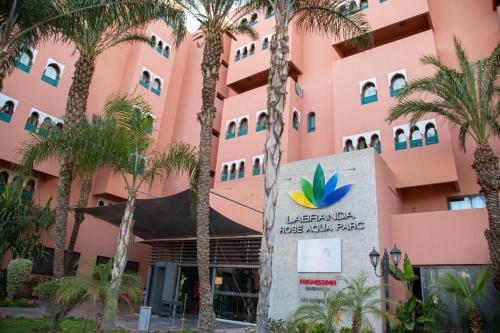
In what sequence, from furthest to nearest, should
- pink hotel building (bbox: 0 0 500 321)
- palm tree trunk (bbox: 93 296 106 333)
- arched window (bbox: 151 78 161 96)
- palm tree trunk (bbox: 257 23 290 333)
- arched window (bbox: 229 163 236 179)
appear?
arched window (bbox: 151 78 161 96)
arched window (bbox: 229 163 236 179)
pink hotel building (bbox: 0 0 500 321)
palm tree trunk (bbox: 93 296 106 333)
palm tree trunk (bbox: 257 23 290 333)

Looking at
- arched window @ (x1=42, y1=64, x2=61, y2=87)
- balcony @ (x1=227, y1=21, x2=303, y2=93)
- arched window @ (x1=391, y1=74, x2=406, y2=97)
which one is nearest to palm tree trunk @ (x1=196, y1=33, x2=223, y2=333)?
arched window @ (x1=391, y1=74, x2=406, y2=97)

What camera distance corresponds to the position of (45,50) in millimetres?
18047

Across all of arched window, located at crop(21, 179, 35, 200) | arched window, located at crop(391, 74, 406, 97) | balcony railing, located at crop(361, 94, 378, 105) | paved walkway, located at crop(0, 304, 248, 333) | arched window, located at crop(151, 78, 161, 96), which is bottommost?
paved walkway, located at crop(0, 304, 248, 333)

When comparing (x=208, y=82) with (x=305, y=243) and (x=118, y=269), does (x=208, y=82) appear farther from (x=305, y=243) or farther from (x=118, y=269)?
(x=305, y=243)

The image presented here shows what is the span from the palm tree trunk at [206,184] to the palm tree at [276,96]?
190 cm

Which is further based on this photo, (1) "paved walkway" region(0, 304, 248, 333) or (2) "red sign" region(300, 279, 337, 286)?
(1) "paved walkway" region(0, 304, 248, 333)

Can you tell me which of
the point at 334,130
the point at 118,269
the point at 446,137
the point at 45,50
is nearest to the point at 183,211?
the point at 118,269

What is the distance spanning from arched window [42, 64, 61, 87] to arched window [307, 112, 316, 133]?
1223cm

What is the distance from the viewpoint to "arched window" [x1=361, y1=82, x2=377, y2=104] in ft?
54.0

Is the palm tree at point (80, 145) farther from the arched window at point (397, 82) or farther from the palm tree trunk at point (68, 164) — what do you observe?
the arched window at point (397, 82)

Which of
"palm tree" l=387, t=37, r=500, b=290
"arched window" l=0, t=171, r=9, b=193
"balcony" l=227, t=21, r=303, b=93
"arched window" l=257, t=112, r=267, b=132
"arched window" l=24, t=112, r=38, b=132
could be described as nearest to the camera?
"palm tree" l=387, t=37, r=500, b=290

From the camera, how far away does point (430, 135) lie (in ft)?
47.2

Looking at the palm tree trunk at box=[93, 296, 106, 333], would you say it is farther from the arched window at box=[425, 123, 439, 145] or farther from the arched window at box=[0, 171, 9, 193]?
the arched window at box=[425, 123, 439, 145]

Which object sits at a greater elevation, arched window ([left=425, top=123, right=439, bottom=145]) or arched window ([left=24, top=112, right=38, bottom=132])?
arched window ([left=24, top=112, right=38, bottom=132])
